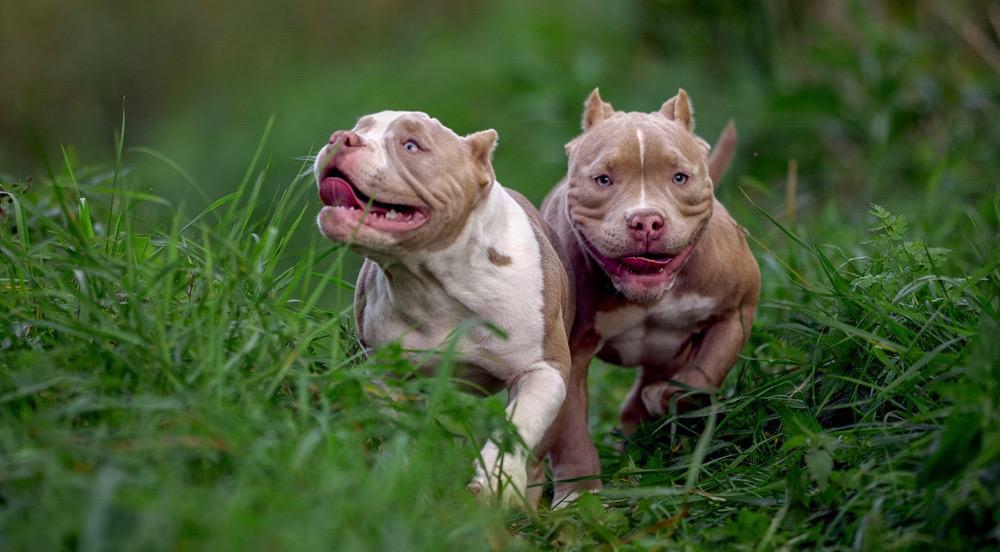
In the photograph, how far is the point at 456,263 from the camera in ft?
13.5

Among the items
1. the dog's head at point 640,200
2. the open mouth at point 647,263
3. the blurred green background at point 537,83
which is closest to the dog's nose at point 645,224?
the dog's head at point 640,200

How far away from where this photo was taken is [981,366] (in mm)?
3473

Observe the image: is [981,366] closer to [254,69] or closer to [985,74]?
[985,74]

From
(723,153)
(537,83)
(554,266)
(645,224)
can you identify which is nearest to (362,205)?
(554,266)

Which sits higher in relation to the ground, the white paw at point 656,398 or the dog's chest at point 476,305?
the dog's chest at point 476,305

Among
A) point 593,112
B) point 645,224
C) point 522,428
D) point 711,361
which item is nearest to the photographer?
point 522,428

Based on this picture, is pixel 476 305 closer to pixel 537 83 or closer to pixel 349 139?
pixel 349 139

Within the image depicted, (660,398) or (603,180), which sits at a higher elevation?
(603,180)

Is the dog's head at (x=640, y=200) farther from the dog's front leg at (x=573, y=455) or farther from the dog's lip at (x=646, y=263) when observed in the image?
the dog's front leg at (x=573, y=455)

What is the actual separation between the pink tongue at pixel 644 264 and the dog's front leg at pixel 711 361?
1.92ft

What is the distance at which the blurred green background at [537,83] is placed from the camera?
336 inches

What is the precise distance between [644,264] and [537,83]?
7.03 meters

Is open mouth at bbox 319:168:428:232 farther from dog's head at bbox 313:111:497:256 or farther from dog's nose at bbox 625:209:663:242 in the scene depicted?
dog's nose at bbox 625:209:663:242

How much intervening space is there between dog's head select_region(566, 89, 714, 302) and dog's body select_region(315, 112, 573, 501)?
0.24 metres
